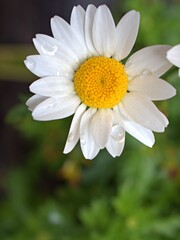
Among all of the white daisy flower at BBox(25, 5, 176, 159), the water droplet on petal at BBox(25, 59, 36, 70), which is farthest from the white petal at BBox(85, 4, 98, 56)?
the water droplet on petal at BBox(25, 59, 36, 70)

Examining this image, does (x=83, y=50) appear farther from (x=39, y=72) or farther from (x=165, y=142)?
(x=165, y=142)

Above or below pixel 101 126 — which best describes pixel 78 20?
above

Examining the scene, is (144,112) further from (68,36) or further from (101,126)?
(68,36)

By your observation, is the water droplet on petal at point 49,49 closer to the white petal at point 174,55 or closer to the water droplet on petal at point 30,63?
the water droplet on petal at point 30,63

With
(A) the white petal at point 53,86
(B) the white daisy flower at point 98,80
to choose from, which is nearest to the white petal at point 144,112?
(B) the white daisy flower at point 98,80

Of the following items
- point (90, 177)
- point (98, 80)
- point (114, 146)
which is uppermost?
point (98, 80)

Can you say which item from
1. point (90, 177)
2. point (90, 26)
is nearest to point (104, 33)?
point (90, 26)
